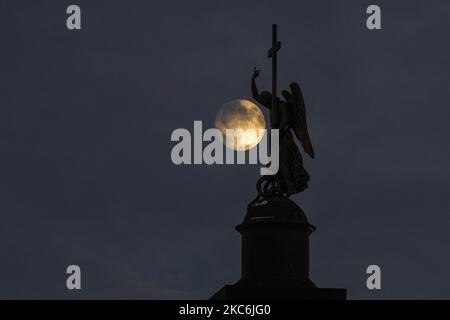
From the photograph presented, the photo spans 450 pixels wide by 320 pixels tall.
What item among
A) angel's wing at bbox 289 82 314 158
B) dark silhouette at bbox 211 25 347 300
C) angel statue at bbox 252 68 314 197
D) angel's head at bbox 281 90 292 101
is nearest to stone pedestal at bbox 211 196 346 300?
dark silhouette at bbox 211 25 347 300

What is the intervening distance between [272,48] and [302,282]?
4.18 meters

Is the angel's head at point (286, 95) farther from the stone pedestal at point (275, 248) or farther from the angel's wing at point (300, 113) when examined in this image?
the stone pedestal at point (275, 248)

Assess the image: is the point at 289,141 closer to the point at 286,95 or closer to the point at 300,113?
the point at 300,113

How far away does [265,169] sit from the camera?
21203mm

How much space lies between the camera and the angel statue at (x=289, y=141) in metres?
21.1

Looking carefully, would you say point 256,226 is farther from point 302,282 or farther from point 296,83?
point 296,83

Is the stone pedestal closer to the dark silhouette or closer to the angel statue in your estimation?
the dark silhouette

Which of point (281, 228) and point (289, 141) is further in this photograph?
point (289, 141)

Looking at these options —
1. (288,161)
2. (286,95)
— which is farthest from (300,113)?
(288,161)

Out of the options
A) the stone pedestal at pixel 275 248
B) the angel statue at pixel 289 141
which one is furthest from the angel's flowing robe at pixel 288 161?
the stone pedestal at pixel 275 248

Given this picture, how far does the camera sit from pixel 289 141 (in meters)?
21.4

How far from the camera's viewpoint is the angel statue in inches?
832

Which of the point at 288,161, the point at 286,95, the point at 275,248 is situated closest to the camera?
the point at 275,248
